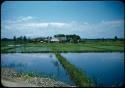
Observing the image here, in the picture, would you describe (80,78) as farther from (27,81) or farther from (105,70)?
(105,70)

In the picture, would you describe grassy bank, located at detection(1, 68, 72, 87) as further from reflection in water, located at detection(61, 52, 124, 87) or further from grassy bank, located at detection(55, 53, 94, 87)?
reflection in water, located at detection(61, 52, 124, 87)

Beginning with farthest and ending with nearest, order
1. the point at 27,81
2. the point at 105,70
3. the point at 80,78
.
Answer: the point at 105,70 → the point at 80,78 → the point at 27,81

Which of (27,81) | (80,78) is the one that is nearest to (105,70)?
(80,78)

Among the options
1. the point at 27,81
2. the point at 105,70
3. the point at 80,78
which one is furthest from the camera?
the point at 105,70

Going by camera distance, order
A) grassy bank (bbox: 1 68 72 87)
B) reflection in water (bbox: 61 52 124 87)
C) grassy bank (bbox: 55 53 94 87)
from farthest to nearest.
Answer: reflection in water (bbox: 61 52 124 87) < grassy bank (bbox: 55 53 94 87) < grassy bank (bbox: 1 68 72 87)

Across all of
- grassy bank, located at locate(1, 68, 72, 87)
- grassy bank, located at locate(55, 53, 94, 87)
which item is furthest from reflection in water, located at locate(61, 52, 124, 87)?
grassy bank, located at locate(1, 68, 72, 87)

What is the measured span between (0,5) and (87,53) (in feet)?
60.3

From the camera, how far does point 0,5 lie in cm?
424

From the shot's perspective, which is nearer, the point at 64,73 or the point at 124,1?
the point at 124,1

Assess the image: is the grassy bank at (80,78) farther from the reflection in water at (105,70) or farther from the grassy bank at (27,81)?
the grassy bank at (27,81)

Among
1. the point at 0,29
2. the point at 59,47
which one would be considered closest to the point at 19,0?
the point at 0,29

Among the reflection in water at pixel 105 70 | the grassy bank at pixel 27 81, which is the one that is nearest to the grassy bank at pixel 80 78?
the reflection in water at pixel 105 70

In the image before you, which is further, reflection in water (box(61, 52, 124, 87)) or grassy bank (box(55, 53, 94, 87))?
reflection in water (box(61, 52, 124, 87))

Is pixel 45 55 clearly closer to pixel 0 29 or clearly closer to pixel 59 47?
pixel 59 47
